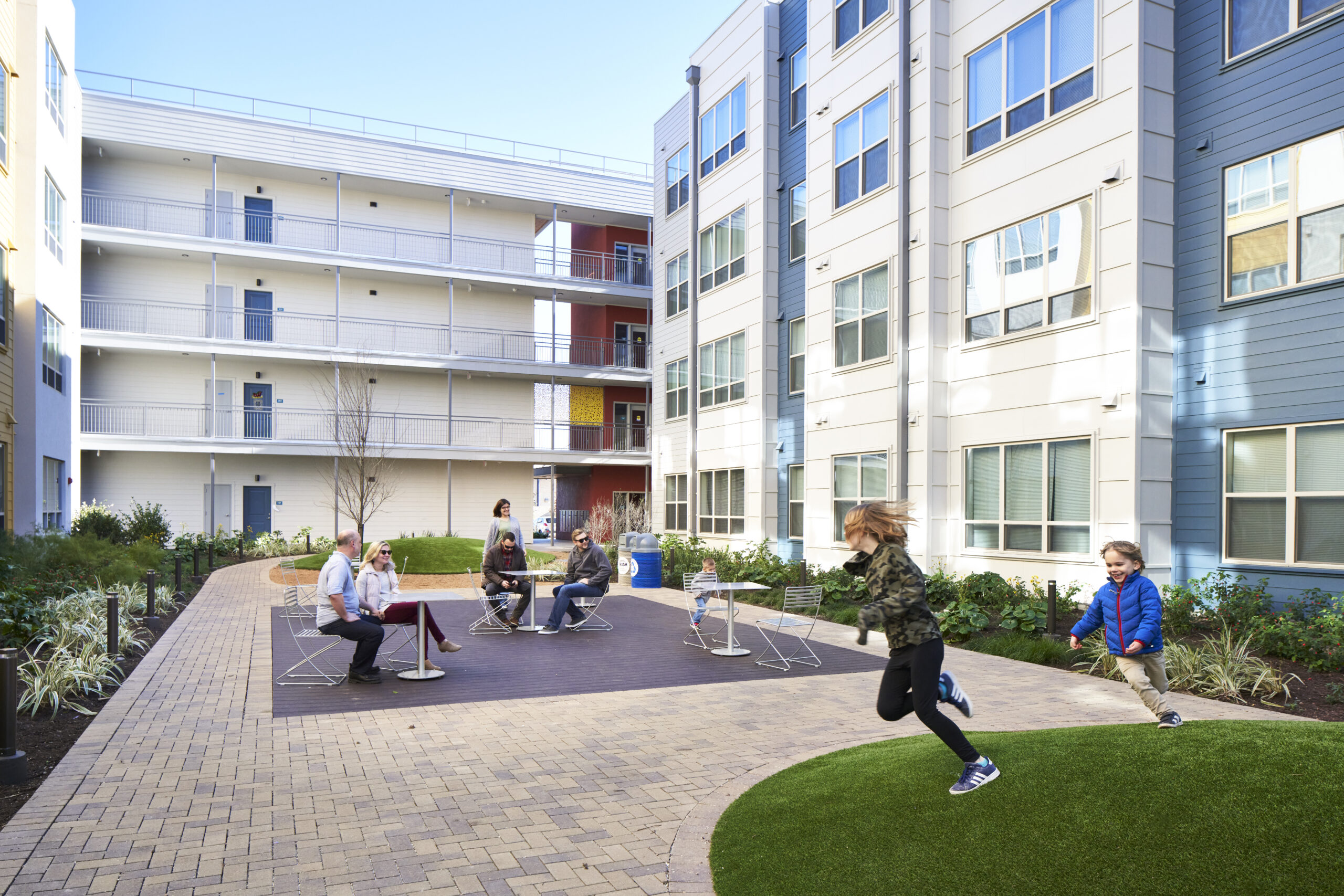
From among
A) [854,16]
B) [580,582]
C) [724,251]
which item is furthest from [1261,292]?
[724,251]

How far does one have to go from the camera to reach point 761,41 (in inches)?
877

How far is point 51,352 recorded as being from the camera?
2055 centimetres

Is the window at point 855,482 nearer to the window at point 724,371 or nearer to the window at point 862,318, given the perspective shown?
the window at point 862,318

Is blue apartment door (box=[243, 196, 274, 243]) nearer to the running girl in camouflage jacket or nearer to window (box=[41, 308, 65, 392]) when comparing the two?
window (box=[41, 308, 65, 392])

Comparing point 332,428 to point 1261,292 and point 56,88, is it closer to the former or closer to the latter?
point 56,88

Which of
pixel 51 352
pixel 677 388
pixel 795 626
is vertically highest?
pixel 51 352

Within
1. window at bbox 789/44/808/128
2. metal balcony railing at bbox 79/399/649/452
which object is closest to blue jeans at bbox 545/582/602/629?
window at bbox 789/44/808/128

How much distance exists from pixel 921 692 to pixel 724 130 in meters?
21.6

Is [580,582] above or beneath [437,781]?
above

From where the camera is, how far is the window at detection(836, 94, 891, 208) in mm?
17250

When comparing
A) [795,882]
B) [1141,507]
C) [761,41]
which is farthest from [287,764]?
[761,41]

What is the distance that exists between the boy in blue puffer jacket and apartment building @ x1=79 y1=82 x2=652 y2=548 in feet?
84.9

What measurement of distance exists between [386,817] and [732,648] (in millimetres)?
6470

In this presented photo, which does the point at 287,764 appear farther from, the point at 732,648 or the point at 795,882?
the point at 732,648
